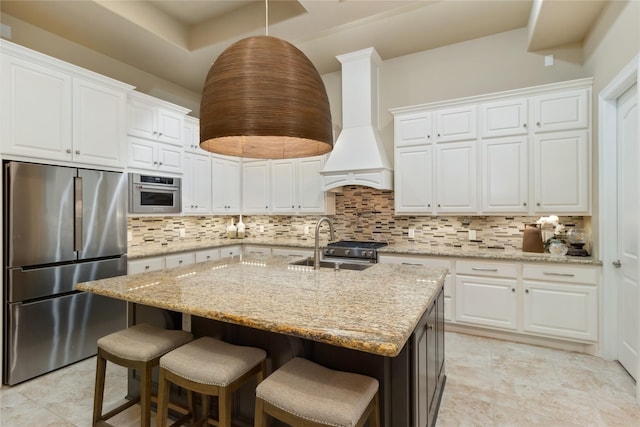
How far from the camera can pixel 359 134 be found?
13.7ft

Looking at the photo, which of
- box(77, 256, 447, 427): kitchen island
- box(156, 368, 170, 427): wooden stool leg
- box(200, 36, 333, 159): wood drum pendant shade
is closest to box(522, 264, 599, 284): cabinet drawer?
box(77, 256, 447, 427): kitchen island

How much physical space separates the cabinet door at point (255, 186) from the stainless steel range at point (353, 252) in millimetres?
1470

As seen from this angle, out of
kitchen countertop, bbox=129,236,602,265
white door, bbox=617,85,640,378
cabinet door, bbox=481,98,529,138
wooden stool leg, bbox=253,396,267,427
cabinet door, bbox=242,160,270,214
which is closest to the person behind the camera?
wooden stool leg, bbox=253,396,267,427

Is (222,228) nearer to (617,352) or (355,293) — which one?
(355,293)

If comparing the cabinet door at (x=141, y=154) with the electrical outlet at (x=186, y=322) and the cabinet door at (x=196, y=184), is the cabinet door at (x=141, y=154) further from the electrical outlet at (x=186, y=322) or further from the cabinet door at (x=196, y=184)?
the electrical outlet at (x=186, y=322)

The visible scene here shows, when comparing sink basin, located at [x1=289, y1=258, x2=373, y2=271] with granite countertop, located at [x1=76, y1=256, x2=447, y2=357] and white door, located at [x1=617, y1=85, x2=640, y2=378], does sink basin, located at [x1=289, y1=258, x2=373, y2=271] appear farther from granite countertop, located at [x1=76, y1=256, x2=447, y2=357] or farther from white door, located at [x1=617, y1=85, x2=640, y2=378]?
white door, located at [x1=617, y1=85, x2=640, y2=378]

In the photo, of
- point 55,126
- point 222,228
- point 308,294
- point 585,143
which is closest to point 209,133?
point 308,294

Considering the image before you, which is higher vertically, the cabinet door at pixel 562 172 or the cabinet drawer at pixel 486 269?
the cabinet door at pixel 562 172

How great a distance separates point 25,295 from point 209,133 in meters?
2.33

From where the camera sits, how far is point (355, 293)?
5.64ft

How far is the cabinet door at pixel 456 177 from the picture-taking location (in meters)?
3.58

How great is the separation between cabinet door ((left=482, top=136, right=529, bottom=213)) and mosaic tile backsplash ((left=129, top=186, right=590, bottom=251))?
37 centimetres

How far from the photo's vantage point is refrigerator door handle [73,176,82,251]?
2.88 meters

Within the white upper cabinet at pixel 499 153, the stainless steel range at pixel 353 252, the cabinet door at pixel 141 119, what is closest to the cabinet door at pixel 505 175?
the white upper cabinet at pixel 499 153
